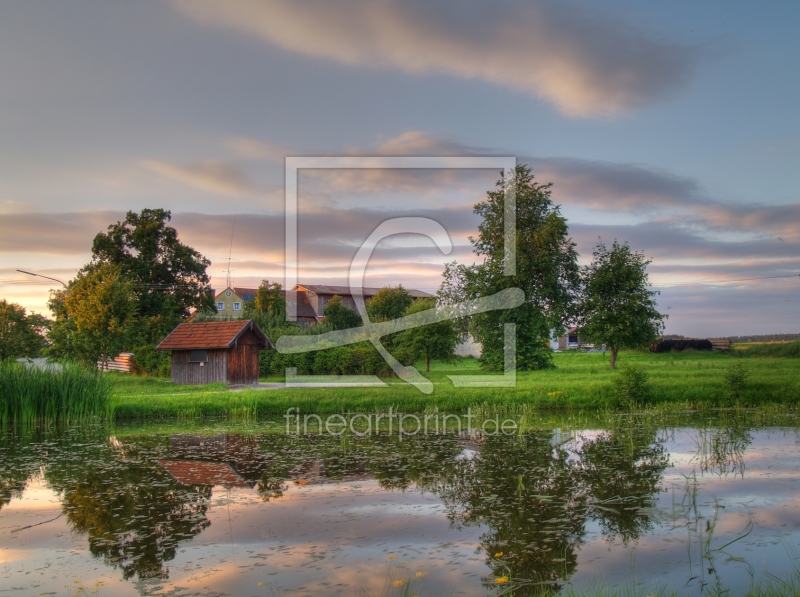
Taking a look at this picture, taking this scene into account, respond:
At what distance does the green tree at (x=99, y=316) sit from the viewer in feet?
119

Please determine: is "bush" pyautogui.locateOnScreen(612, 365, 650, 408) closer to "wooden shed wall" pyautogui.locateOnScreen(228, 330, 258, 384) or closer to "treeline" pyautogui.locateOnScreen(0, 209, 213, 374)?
"wooden shed wall" pyautogui.locateOnScreen(228, 330, 258, 384)

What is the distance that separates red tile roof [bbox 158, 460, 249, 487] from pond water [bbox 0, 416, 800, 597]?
0.05 m

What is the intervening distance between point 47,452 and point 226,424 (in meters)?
6.13

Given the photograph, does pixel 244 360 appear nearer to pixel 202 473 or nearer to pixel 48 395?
pixel 48 395

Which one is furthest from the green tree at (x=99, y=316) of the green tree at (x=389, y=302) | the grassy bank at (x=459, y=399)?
the green tree at (x=389, y=302)

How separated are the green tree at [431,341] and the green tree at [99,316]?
16.4 m

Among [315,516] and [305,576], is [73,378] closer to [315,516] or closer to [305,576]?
[315,516]

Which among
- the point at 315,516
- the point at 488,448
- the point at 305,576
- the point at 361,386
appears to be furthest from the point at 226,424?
the point at 305,576

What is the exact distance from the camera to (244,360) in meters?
33.2

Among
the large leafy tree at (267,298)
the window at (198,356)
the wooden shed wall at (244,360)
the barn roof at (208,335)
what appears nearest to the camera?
the barn roof at (208,335)

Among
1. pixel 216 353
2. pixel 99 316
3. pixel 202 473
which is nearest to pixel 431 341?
pixel 216 353

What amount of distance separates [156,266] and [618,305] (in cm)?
3410

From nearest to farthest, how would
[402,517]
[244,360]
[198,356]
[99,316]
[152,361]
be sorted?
[402,517] → [198,356] → [244,360] → [99,316] → [152,361]

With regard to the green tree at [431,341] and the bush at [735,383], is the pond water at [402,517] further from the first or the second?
the green tree at [431,341]
